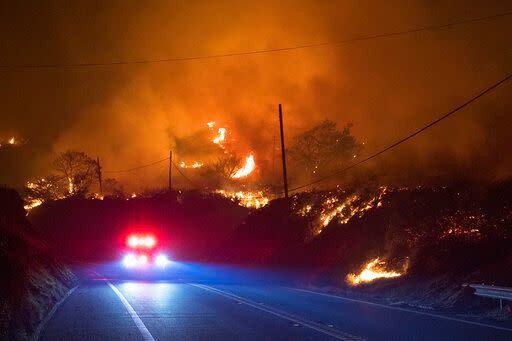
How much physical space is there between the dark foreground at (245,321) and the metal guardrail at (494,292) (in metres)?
1.62

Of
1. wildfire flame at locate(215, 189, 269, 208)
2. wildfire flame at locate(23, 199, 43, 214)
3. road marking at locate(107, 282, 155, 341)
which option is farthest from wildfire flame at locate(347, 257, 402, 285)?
wildfire flame at locate(23, 199, 43, 214)

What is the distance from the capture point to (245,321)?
507 inches

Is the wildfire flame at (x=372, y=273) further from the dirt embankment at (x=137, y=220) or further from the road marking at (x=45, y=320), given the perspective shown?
the dirt embankment at (x=137, y=220)

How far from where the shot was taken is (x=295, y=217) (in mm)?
39844

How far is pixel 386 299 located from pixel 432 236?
5.70m

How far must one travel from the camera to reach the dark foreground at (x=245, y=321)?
425 inches

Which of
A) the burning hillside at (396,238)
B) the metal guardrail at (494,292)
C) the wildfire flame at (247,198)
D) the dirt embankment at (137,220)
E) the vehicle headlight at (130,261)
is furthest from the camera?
the dirt embankment at (137,220)

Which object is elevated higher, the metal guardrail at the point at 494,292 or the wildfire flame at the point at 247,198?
the wildfire flame at the point at 247,198

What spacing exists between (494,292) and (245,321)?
6.67 metres

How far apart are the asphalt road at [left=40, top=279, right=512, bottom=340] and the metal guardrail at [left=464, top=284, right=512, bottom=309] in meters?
1.75

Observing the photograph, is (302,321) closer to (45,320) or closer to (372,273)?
(45,320)

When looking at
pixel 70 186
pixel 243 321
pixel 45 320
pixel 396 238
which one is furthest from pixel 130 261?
pixel 70 186

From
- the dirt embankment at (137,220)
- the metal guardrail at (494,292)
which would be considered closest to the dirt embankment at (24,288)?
the metal guardrail at (494,292)

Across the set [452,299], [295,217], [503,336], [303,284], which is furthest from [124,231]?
[503,336]
